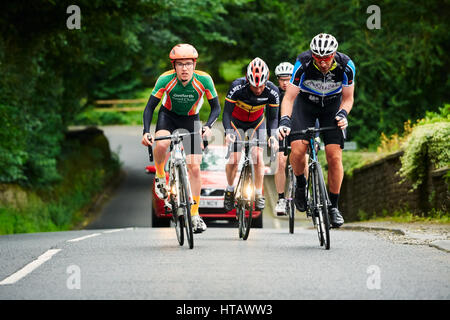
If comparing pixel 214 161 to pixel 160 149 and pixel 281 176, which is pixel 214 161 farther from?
pixel 160 149

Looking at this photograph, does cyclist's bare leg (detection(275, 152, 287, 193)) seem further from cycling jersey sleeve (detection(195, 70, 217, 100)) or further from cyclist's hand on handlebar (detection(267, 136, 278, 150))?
cycling jersey sleeve (detection(195, 70, 217, 100))

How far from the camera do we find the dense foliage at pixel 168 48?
→ 66.6ft

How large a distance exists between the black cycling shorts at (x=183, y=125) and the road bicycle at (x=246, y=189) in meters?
0.91

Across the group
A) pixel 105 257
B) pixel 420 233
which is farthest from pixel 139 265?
pixel 420 233

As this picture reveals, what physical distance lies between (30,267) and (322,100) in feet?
12.8

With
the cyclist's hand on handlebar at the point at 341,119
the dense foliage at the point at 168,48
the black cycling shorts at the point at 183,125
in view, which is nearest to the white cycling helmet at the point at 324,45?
the cyclist's hand on handlebar at the point at 341,119

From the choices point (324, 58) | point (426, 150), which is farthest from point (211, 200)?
point (324, 58)

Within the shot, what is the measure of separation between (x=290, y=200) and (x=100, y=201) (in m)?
17.6

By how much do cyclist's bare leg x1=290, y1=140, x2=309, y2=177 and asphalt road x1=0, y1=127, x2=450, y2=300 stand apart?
0.99m

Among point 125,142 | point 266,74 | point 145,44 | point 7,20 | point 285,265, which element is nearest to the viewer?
point 285,265

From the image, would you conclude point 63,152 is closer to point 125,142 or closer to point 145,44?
point 145,44

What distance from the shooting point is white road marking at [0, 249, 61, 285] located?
7637 millimetres

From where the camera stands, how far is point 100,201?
2986 cm

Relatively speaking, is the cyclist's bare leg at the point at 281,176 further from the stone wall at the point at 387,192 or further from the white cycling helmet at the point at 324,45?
the white cycling helmet at the point at 324,45
